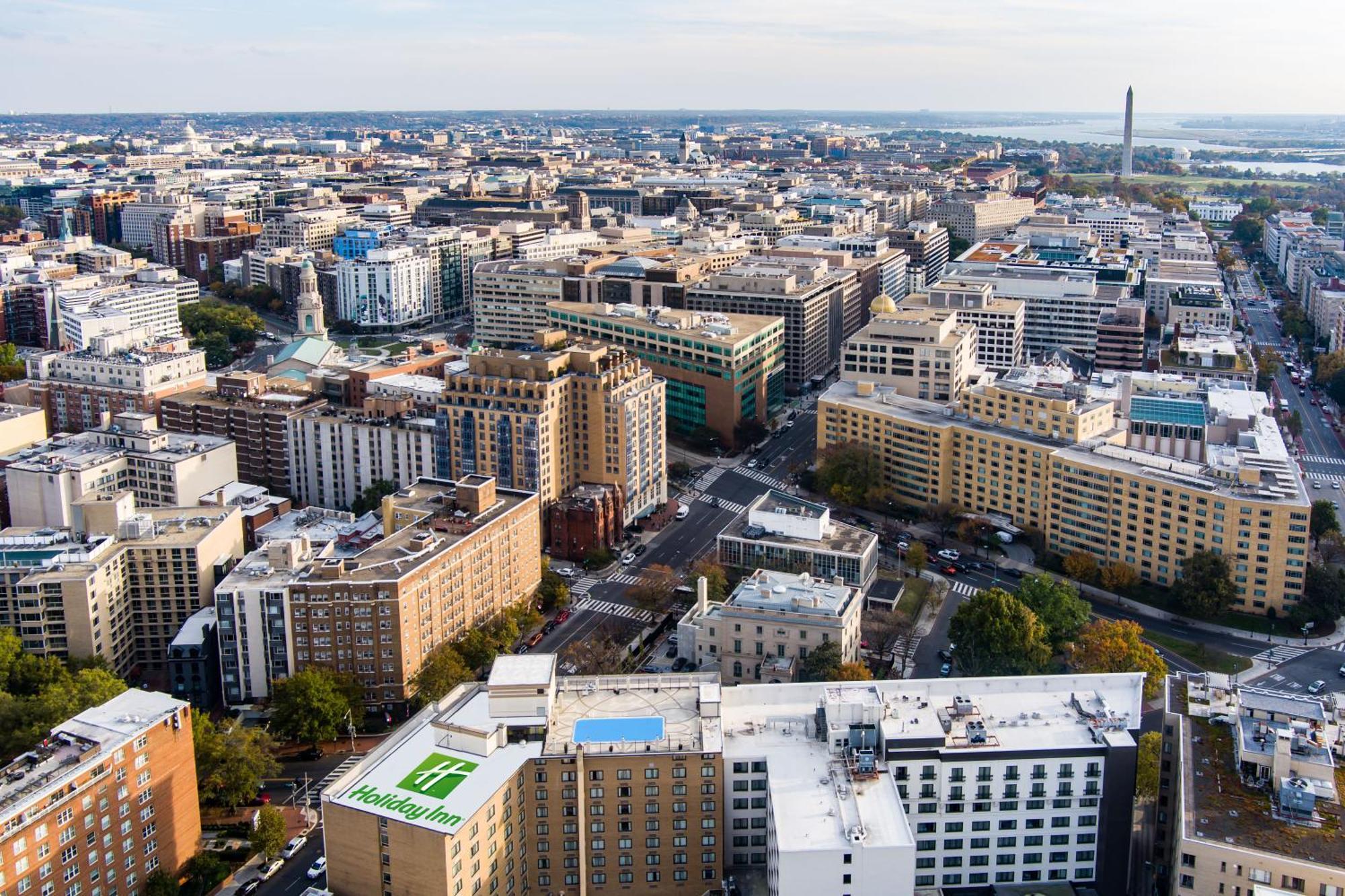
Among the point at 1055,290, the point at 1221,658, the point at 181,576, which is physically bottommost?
the point at 1221,658

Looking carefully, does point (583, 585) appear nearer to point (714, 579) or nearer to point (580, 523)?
point (580, 523)

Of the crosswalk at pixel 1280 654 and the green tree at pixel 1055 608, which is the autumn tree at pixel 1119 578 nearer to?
the green tree at pixel 1055 608

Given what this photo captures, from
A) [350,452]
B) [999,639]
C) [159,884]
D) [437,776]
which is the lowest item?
[159,884]

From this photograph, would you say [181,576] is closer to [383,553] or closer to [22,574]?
[22,574]

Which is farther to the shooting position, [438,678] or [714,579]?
[714,579]

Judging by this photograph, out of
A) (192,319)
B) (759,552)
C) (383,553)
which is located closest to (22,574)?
(383,553)

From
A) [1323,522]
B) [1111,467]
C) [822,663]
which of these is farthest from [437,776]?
[1323,522]

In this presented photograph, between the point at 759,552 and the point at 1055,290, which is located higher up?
the point at 1055,290
